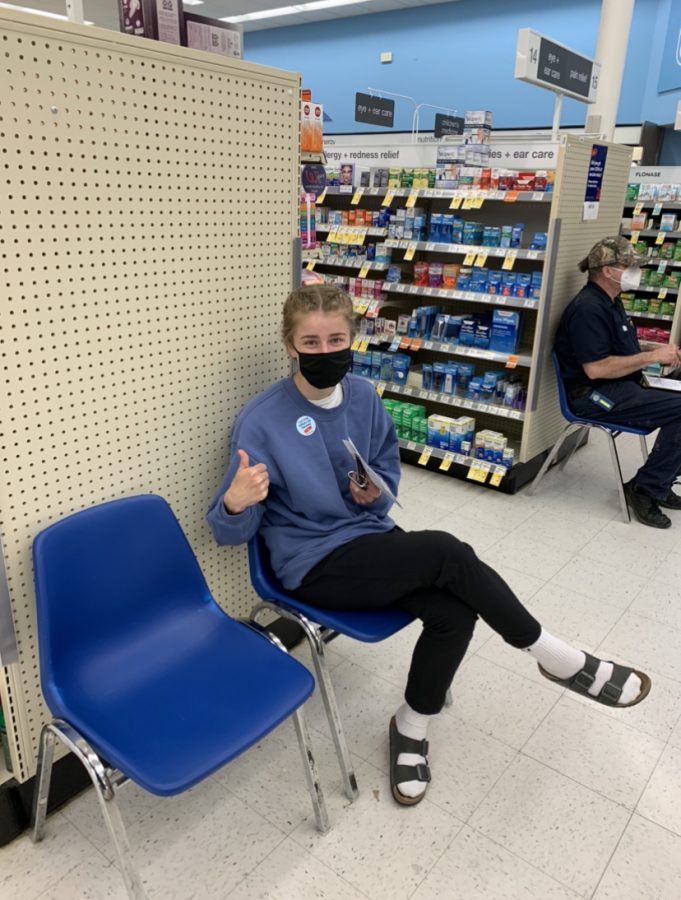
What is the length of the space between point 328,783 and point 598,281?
3006 mm

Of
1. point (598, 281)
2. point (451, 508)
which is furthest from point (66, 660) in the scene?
point (598, 281)

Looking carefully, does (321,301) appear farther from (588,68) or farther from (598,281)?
(588,68)

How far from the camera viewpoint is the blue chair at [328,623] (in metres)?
1.86

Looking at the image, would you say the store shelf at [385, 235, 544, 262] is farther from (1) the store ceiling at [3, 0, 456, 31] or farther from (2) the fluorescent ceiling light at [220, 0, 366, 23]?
(2) the fluorescent ceiling light at [220, 0, 366, 23]

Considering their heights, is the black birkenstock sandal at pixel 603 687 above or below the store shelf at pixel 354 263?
below

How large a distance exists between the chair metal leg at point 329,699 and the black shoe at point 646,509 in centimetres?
258

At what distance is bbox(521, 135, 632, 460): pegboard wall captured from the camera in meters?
3.60

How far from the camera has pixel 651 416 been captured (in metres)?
3.61

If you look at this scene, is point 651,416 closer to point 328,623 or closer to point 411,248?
point 411,248

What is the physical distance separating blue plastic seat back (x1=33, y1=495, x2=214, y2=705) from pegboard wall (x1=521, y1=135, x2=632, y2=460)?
8.79 feet

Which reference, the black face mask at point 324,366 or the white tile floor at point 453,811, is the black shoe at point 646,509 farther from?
the black face mask at point 324,366

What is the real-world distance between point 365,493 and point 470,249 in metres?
2.39

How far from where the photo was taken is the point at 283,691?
5.32ft

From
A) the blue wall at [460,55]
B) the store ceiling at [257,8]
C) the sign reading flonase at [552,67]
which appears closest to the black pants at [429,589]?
the sign reading flonase at [552,67]
